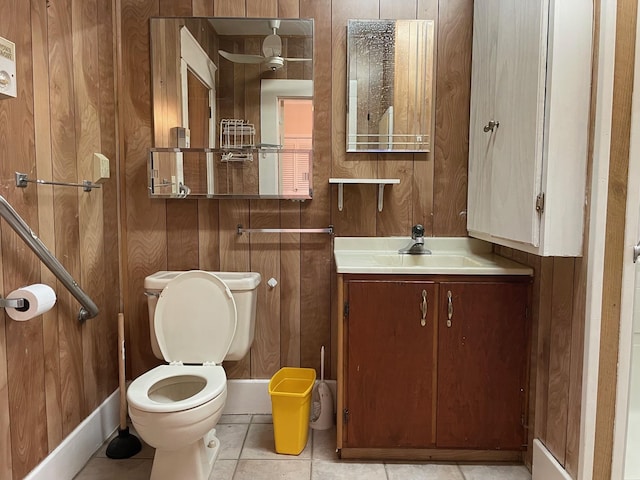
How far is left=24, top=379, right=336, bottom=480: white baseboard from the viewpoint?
1.66m

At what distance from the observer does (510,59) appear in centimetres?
167

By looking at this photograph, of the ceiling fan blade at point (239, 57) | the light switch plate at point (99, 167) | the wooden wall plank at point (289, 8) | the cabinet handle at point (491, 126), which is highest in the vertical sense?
the wooden wall plank at point (289, 8)

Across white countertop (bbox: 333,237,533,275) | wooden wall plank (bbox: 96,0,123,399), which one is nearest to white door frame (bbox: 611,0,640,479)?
white countertop (bbox: 333,237,533,275)

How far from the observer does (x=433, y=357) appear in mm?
1826

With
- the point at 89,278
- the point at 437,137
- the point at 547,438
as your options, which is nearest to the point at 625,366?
the point at 547,438

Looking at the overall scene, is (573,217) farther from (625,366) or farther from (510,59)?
(510,59)

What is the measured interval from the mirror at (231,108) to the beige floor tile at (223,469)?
1247 mm

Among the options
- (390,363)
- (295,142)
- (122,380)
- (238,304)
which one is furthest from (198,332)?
(295,142)

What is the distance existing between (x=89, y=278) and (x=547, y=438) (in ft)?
6.78

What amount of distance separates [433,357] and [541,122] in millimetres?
1006

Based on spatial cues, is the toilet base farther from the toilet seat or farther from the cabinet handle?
the cabinet handle

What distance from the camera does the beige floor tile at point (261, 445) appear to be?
6.40 feet

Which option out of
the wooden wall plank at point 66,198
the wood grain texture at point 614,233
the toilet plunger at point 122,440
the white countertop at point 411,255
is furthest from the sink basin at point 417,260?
the wooden wall plank at point 66,198

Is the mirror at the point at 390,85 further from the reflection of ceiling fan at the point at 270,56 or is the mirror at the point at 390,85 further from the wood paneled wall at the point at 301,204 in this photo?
the reflection of ceiling fan at the point at 270,56
